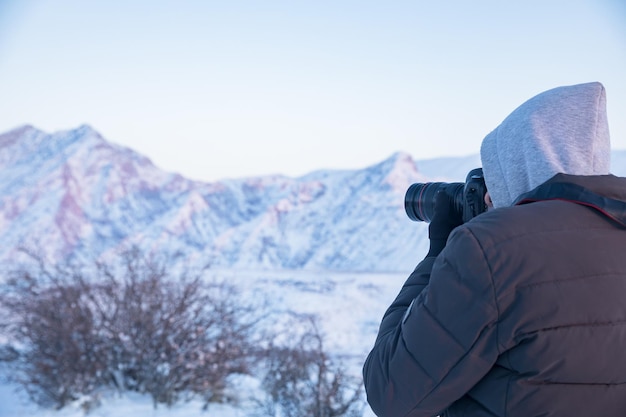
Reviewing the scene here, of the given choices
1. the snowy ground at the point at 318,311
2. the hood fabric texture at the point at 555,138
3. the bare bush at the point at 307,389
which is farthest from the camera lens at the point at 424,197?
the snowy ground at the point at 318,311

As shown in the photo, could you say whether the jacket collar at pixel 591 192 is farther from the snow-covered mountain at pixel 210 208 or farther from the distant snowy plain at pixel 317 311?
the snow-covered mountain at pixel 210 208

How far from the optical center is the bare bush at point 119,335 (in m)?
5.32

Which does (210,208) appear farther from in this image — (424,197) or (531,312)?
(531,312)

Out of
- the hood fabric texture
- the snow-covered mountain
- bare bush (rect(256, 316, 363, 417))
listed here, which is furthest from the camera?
the snow-covered mountain

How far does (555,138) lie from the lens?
1124 mm

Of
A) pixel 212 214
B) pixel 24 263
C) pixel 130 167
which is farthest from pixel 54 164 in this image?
pixel 24 263

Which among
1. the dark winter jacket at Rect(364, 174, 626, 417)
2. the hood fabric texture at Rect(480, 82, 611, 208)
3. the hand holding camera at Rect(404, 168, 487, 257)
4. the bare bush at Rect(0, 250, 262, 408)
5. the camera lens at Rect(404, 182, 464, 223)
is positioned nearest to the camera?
the dark winter jacket at Rect(364, 174, 626, 417)

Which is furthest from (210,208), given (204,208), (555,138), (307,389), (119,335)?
(555,138)

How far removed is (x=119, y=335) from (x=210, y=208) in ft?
59.5

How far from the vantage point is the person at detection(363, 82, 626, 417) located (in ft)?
3.14

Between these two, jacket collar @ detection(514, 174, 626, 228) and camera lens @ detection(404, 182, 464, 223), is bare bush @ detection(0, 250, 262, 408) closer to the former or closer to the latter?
camera lens @ detection(404, 182, 464, 223)

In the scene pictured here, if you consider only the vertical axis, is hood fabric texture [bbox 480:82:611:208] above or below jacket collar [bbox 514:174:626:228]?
above

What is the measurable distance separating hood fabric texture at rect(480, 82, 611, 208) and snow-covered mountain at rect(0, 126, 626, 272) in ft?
58.8

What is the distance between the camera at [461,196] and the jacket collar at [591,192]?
250 mm
